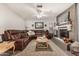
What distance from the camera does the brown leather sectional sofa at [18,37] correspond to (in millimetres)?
3497

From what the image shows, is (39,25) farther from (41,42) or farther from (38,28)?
(41,42)

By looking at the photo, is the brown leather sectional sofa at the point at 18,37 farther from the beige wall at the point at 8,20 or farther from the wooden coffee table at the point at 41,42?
the wooden coffee table at the point at 41,42

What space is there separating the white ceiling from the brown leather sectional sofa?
402 mm

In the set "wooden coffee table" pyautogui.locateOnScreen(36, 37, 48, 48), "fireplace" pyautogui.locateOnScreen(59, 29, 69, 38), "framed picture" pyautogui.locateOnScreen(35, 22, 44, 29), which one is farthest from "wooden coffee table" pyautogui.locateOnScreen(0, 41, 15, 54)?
"fireplace" pyautogui.locateOnScreen(59, 29, 69, 38)

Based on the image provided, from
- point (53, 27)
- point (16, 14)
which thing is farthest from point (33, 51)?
point (16, 14)

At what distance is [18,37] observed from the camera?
11.8 feet

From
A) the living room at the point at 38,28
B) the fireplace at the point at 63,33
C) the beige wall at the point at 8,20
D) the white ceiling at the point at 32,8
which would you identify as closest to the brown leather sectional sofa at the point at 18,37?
the living room at the point at 38,28

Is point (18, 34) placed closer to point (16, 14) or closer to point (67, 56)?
point (16, 14)

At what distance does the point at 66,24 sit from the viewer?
3578mm

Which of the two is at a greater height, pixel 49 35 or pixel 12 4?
pixel 12 4

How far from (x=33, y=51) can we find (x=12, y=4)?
1.20 metres

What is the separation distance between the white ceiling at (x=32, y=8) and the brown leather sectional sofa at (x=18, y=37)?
40 cm

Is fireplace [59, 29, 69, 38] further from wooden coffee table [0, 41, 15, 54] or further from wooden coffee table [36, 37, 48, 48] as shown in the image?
wooden coffee table [0, 41, 15, 54]

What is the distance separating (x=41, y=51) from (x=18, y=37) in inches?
25.3
